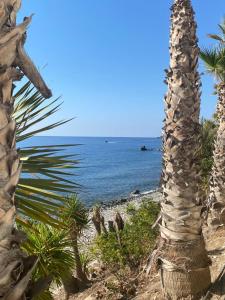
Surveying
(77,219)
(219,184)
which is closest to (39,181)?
(219,184)

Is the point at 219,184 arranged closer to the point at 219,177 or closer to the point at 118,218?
the point at 219,177

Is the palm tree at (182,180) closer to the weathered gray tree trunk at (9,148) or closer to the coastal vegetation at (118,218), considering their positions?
the coastal vegetation at (118,218)

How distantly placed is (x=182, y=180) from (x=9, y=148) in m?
5.52

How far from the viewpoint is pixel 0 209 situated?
6.44 feet

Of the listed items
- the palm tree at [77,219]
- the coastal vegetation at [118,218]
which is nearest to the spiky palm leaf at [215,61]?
the coastal vegetation at [118,218]

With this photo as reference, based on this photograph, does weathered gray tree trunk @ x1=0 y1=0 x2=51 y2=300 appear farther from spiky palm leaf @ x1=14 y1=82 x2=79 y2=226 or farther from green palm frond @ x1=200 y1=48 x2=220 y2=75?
green palm frond @ x1=200 y1=48 x2=220 y2=75

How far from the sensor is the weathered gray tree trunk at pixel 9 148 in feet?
6.44

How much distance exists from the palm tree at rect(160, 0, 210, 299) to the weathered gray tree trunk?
5.40m

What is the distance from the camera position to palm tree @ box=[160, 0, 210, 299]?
716 centimetres

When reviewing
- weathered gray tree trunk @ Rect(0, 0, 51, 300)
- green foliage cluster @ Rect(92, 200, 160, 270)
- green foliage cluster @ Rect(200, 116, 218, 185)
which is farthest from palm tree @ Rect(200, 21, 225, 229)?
weathered gray tree trunk @ Rect(0, 0, 51, 300)

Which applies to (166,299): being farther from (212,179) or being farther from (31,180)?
(212,179)

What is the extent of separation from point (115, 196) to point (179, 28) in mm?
50734

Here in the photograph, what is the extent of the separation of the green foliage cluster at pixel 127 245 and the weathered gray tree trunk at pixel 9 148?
11.2 metres

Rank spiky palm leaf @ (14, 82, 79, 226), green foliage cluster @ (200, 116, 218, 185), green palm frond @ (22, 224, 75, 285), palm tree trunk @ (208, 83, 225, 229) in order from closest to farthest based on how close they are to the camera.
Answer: spiky palm leaf @ (14, 82, 79, 226) → green palm frond @ (22, 224, 75, 285) → palm tree trunk @ (208, 83, 225, 229) → green foliage cluster @ (200, 116, 218, 185)
